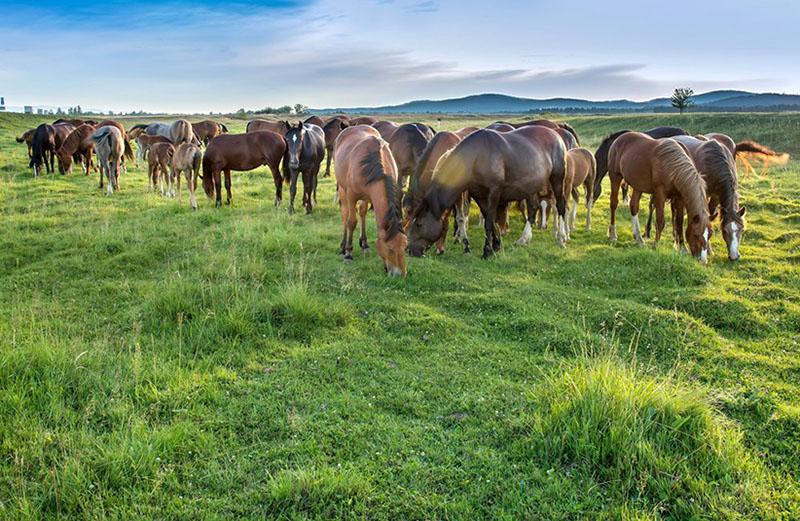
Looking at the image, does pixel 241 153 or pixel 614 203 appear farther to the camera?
pixel 241 153

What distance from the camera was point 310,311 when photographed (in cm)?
584

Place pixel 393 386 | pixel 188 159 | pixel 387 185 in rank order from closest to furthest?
pixel 393 386 < pixel 387 185 < pixel 188 159

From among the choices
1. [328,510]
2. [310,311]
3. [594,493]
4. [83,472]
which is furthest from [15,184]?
[594,493]

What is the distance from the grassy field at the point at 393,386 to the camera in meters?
3.18

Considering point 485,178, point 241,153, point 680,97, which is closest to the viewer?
point 485,178

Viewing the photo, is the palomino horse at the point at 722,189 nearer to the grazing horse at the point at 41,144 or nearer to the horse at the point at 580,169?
the horse at the point at 580,169

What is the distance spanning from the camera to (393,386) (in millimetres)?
4559

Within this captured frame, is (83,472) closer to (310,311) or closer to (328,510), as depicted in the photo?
(328,510)

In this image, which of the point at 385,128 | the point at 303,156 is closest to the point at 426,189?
the point at 303,156

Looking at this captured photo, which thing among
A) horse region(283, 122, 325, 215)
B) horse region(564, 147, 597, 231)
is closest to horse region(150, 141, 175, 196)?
horse region(283, 122, 325, 215)

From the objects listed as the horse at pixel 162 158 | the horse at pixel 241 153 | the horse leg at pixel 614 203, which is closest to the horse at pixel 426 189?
the horse leg at pixel 614 203

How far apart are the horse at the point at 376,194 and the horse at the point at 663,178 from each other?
485 centimetres

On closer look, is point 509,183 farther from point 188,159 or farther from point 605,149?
point 188,159

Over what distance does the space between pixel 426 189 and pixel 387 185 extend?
1.88m
